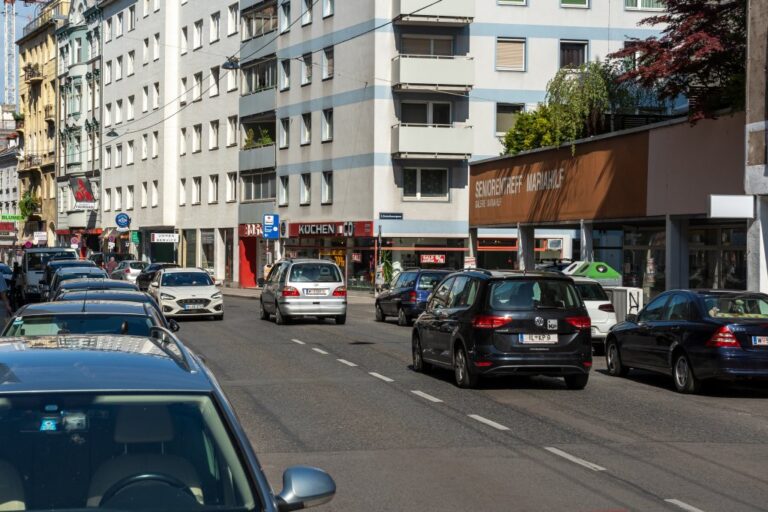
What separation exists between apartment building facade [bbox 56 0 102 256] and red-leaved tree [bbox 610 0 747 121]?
66042 mm

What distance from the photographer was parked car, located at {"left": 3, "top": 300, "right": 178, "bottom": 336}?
1080 centimetres

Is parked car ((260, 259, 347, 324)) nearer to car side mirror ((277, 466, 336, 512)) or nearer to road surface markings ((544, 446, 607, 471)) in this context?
road surface markings ((544, 446, 607, 471))

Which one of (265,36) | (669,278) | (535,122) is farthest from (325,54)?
(669,278)

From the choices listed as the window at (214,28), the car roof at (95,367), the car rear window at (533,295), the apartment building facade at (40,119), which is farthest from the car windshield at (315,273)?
the apartment building facade at (40,119)

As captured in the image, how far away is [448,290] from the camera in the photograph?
714 inches

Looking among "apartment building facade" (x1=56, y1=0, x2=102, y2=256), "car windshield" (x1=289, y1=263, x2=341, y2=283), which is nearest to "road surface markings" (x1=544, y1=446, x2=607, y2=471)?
"car windshield" (x1=289, y1=263, x2=341, y2=283)

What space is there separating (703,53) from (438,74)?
2603 cm

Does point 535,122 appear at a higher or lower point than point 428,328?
higher

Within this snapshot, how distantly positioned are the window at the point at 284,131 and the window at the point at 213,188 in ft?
29.0

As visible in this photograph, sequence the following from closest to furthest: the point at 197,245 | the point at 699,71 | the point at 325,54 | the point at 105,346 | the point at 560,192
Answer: the point at 105,346, the point at 699,71, the point at 560,192, the point at 325,54, the point at 197,245

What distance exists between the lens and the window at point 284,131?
59375 mm

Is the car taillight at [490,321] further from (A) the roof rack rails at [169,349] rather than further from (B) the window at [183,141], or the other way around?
(B) the window at [183,141]

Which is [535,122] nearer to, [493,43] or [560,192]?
[493,43]

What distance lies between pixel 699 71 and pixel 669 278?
5.12m
